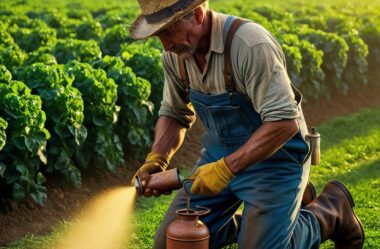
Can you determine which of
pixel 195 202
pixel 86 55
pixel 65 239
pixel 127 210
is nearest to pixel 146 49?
pixel 86 55

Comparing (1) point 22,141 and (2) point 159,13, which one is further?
(1) point 22,141

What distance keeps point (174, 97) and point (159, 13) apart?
33.2 inches

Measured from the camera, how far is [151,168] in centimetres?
565

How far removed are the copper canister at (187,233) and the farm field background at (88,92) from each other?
7.65 feet

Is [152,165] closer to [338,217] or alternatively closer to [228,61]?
[228,61]

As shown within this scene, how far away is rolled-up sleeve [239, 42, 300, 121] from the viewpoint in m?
5.08

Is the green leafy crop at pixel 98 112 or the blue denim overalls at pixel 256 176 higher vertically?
the blue denim overalls at pixel 256 176

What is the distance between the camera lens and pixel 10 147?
7.54m

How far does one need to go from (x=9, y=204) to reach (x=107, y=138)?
1.34 metres

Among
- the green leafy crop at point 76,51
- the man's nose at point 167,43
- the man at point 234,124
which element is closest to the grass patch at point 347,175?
the man at point 234,124

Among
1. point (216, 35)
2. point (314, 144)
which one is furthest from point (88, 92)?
point (216, 35)

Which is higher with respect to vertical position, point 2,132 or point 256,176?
point 256,176

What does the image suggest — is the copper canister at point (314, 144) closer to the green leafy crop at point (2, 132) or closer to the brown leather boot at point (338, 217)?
the brown leather boot at point (338, 217)

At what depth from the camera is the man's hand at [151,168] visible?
5.37 m
